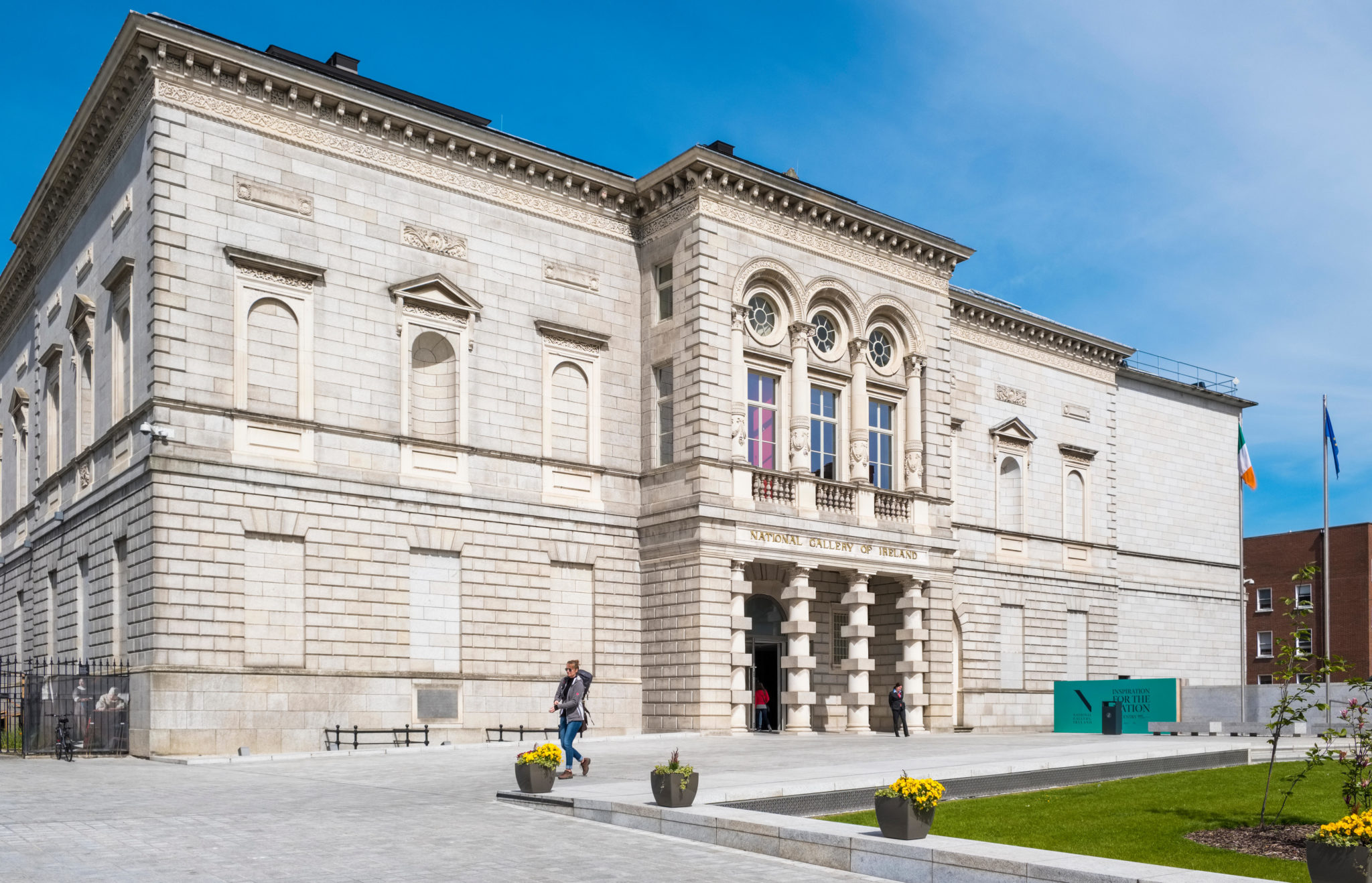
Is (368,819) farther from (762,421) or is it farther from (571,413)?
(762,421)

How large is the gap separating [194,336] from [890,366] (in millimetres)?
20706

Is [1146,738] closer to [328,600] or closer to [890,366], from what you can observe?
[890,366]

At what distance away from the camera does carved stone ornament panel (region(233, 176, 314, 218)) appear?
96.8ft

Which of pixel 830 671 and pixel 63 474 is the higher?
pixel 63 474

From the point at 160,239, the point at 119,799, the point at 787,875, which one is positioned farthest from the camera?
the point at 160,239

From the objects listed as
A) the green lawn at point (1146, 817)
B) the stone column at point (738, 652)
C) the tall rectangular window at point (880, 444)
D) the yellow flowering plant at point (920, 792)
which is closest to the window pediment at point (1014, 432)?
the tall rectangular window at point (880, 444)

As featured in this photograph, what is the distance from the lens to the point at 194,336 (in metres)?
28.4

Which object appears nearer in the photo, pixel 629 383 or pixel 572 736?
pixel 572 736

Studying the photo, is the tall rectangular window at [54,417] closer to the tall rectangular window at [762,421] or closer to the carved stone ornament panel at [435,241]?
the carved stone ornament panel at [435,241]

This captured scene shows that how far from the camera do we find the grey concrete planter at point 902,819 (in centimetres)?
1380

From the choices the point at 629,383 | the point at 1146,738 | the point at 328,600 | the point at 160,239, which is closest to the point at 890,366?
the point at 629,383

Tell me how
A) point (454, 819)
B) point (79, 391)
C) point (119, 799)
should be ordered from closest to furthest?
1. point (454, 819)
2. point (119, 799)
3. point (79, 391)

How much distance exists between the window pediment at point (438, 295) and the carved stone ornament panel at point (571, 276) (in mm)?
2596

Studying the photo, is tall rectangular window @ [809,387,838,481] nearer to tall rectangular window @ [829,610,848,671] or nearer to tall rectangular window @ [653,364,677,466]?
tall rectangular window @ [653,364,677,466]
